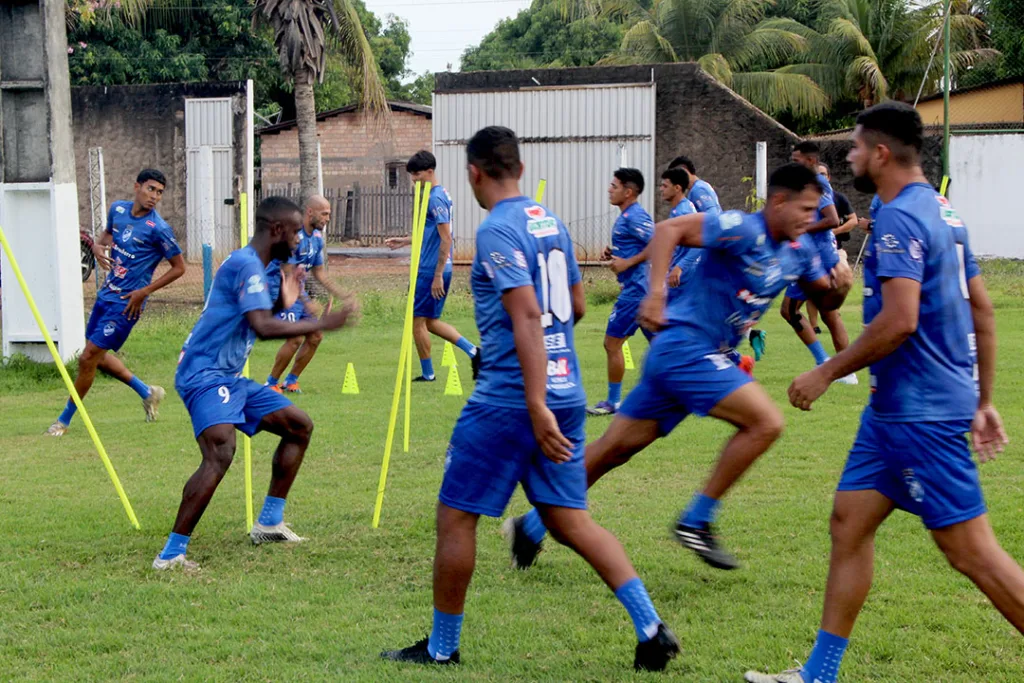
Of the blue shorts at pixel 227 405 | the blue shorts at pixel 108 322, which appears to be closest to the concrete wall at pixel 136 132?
the blue shorts at pixel 108 322

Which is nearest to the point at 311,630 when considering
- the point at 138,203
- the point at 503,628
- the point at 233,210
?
the point at 503,628

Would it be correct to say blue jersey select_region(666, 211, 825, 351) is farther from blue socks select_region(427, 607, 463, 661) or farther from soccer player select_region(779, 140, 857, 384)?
soccer player select_region(779, 140, 857, 384)

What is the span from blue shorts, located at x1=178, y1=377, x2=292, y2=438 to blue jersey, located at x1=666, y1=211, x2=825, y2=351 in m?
2.27

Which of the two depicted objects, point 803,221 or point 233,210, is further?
point 233,210

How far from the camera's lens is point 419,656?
15.1ft

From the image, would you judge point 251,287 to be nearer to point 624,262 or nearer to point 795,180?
point 795,180

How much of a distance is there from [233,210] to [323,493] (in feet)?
64.0

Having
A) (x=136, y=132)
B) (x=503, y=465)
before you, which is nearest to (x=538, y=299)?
(x=503, y=465)

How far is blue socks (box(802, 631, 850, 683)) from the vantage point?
418 cm

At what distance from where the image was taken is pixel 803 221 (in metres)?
5.07

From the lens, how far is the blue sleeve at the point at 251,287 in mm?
5605

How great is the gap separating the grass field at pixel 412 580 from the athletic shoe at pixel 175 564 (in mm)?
62

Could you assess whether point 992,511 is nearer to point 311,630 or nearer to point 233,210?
point 311,630

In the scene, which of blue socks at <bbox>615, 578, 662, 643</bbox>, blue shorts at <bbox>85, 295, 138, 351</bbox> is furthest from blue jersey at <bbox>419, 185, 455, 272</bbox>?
blue socks at <bbox>615, 578, 662, 643</bbox>
